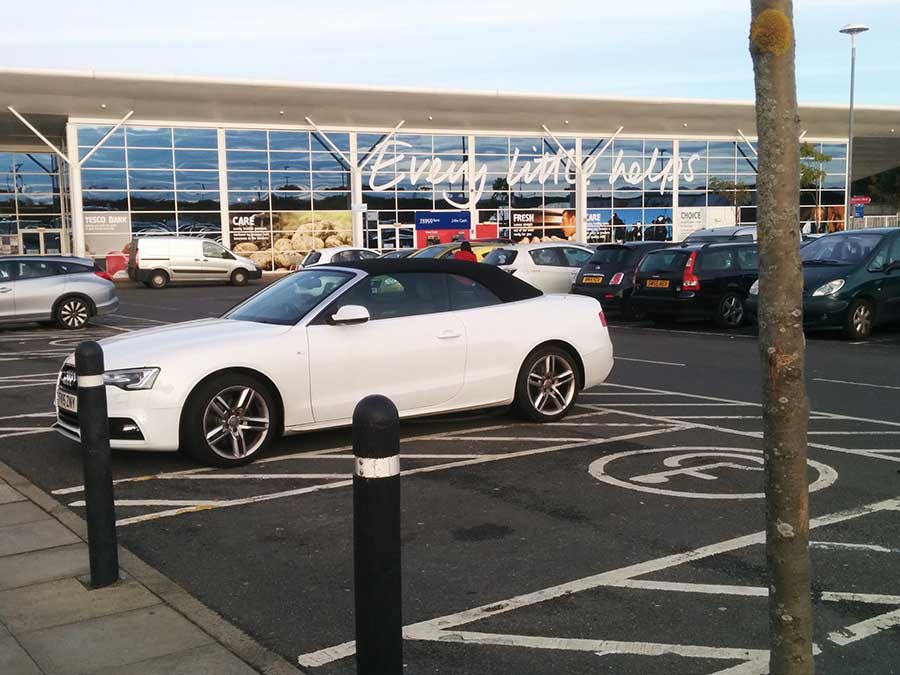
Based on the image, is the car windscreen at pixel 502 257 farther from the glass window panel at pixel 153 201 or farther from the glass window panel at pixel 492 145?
the glass window panel at pixel 492 145

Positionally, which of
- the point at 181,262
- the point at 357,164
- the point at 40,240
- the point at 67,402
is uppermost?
the point at 357,164

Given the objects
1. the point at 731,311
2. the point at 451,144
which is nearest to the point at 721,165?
the point at 451,144

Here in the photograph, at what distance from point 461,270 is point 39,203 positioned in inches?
1701

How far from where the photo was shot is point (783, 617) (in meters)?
2.59

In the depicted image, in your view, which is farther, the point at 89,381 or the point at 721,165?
the point at 721,165

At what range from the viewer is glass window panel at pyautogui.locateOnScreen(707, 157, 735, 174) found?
51.3 metres

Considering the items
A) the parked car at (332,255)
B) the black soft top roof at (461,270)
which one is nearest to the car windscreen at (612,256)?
the black soft top roof at (461,270)

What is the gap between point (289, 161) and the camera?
43.9m

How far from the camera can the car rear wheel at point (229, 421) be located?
22.9 ft

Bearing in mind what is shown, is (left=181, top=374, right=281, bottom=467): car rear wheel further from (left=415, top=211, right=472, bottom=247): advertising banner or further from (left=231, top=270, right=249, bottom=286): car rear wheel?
(left=415, top=211, right=472, bottom=247): advertising banner

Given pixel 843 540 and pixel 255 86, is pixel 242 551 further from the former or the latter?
pixel 255 86

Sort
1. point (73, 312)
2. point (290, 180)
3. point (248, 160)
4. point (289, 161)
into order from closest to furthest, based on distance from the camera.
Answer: point (73, 312)
point (248, 160)
point (289, 161)
point (290, 180)

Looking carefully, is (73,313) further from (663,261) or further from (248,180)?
(248,180)

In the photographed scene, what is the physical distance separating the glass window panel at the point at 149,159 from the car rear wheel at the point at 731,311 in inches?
1194
